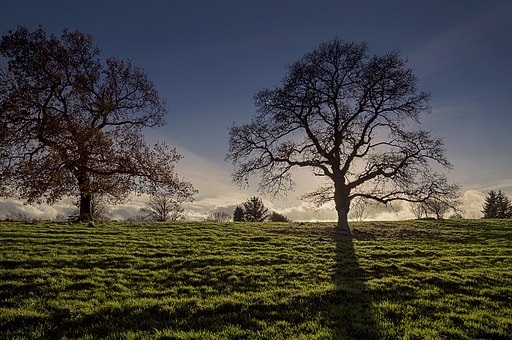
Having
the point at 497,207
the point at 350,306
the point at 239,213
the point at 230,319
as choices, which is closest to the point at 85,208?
the point at 230,319

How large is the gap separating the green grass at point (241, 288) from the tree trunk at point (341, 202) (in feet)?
24.3

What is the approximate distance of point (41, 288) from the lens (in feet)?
37.3

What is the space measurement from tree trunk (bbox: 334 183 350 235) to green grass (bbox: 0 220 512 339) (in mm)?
7396

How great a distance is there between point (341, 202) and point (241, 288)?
2009 centimetres

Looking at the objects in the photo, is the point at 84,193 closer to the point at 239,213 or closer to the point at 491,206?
the point at 239,213

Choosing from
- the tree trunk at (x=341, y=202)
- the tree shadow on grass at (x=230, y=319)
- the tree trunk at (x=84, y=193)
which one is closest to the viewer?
the tree shadow on grass at (x=230, y=319)

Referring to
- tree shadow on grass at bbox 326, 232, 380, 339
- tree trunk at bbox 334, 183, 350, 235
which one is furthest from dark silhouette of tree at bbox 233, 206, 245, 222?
tree shadow on grass at bbox 326, 232, 380, 339

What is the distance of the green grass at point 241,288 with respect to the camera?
29.2 ft

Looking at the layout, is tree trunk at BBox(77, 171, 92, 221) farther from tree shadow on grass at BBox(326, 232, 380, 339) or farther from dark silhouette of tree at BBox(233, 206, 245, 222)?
dark silhouette of tree at BBox(233, 206, 245, 222)

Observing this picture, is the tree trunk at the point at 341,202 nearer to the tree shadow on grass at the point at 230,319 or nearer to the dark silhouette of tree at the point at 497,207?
the tree shadow on grass at the point at 230,319

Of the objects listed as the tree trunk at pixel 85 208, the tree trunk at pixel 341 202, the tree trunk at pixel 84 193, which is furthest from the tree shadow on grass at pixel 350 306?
the tree trunk at pixel 85 208

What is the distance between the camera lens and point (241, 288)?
12.5 meters

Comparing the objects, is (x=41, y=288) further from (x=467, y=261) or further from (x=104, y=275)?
(x=467, y=261)

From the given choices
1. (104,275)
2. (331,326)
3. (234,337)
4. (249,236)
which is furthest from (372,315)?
(249,236)
